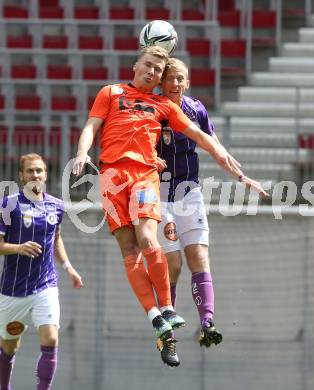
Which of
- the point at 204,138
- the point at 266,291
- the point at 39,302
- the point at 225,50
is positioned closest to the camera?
the point at 204,138

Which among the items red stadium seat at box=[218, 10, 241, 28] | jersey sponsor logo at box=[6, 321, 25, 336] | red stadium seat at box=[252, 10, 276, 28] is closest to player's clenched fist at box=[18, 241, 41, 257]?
jersey sponsor logo at box=[6, 321, 25, 336]

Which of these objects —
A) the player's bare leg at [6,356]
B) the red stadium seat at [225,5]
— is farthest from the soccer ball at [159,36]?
the red stadium seat at [225,5]

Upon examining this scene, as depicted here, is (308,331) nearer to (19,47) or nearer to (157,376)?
(157,376)

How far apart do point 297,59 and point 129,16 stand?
2.14 m

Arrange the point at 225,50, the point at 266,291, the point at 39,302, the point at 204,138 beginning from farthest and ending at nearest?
the point at 225,50 < the point at 266,291 < the point at 39,302 < the point at 204,138

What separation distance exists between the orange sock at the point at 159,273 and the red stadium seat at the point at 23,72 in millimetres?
7407

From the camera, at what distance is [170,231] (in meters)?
7.55

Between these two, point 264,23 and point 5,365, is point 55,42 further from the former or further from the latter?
point 5,365

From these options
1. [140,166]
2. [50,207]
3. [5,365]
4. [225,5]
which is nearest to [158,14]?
[225,5]

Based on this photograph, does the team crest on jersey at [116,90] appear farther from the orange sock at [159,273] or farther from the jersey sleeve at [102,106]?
the orange sock at [159,273]

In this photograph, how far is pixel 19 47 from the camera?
1459 cm

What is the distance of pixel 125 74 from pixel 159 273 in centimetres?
722

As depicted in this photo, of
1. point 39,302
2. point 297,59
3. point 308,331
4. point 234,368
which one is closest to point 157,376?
point 234,368

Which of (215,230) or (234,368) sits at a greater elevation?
(215,230)
